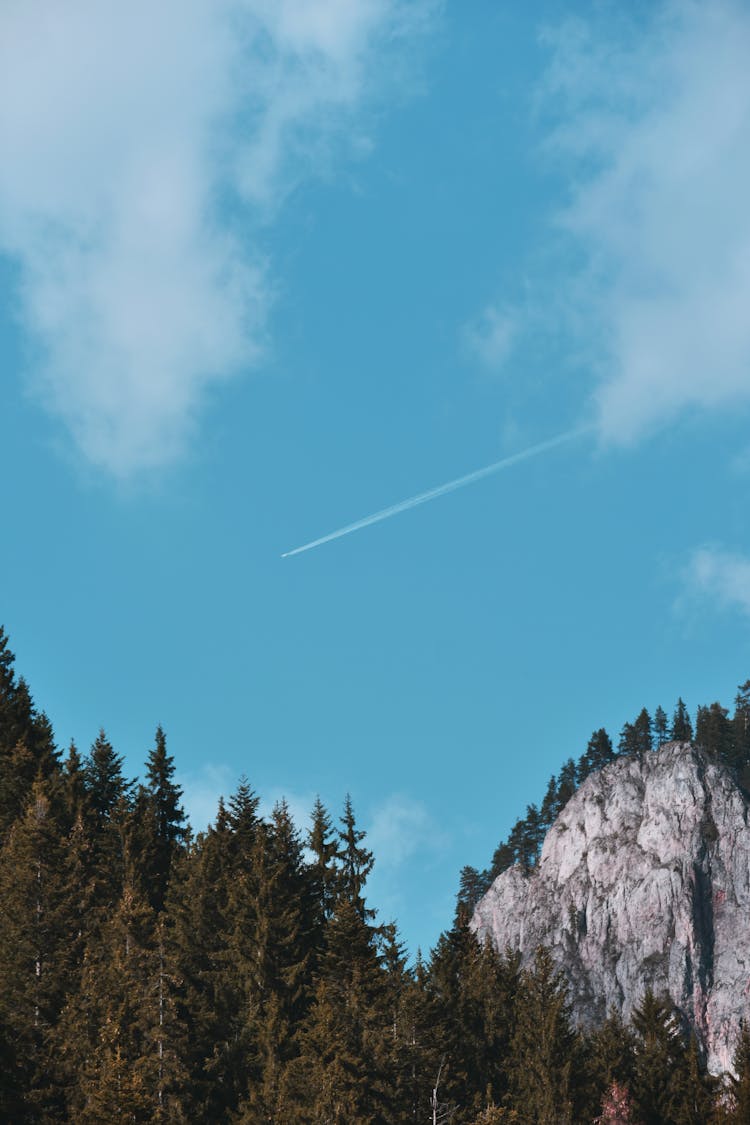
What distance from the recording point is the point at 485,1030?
63469 millimetres

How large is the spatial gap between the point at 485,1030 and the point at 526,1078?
14.8 ft

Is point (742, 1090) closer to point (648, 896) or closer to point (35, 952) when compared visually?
point (35, 952)

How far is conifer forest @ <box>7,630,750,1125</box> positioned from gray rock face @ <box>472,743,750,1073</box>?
99832 mm

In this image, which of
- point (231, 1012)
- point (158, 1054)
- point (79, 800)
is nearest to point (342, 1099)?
point (158, 1054)

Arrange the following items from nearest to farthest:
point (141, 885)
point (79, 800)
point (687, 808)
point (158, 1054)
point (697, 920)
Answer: point (158, 1054) → point (141, 885) → point (79, 800) → point (697, 920) → point (687, 808)

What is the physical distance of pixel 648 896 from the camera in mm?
174750

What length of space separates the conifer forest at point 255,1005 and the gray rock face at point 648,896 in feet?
328

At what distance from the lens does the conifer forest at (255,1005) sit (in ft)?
159

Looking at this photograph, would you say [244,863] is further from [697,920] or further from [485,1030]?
[697,920]

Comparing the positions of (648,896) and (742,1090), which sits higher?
(648,896)

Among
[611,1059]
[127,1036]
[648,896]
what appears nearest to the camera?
[127,1036]

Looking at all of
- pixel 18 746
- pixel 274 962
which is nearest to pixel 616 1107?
pixel 274 962

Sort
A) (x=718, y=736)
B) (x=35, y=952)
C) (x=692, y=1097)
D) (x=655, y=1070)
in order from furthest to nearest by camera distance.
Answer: (x=718, y=736) → (x=655, y=1070) → (x=692, y=1097) → (x=35, y=952)

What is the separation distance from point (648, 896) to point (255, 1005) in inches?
5054
